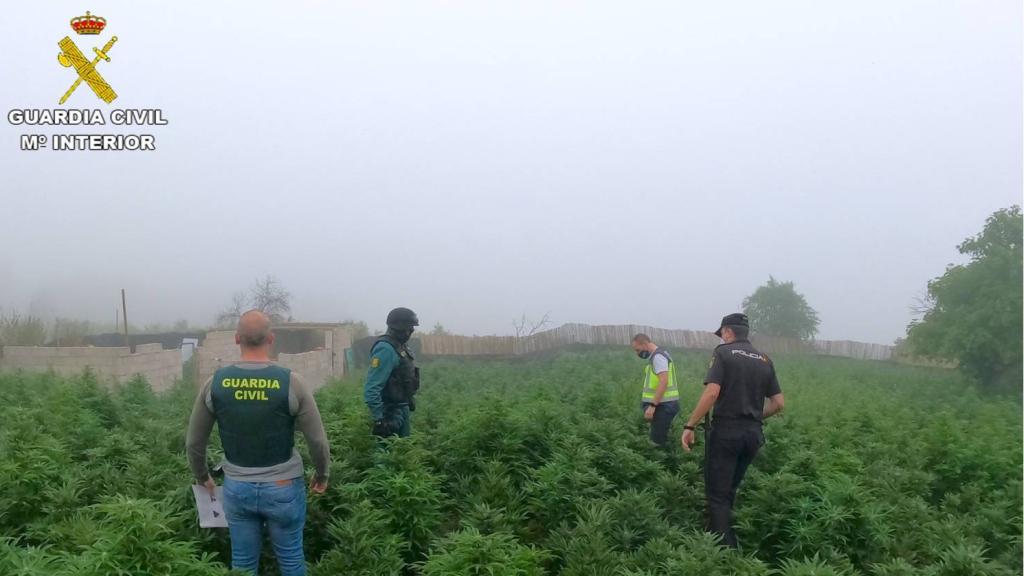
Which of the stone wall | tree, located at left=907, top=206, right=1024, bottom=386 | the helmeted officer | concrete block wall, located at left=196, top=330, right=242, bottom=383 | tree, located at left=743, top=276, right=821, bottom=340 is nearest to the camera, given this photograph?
the helmeted officer

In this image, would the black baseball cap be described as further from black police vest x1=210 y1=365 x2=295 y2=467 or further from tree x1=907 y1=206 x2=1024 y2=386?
tree x1=907 y1=206 x2=1024 y2=386

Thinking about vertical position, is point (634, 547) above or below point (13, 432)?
below

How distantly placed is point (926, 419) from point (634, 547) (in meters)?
8.42

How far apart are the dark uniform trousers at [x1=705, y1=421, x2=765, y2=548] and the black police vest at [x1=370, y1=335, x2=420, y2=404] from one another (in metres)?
2.48

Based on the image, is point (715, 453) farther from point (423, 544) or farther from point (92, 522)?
point (92, 522)

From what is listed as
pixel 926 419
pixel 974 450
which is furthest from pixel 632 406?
pixel 926 419

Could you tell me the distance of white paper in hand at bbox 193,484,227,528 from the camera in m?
4.45

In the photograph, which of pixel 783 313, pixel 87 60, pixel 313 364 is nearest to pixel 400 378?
pixel 87 60

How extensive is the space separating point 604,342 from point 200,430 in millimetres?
38305

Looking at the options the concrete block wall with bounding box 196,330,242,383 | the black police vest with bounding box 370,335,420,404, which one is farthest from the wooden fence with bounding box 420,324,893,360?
the black police vest with bounding box 370,335,420,404

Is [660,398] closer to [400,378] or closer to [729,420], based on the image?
[729,420]

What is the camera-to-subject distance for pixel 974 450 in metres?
8.20

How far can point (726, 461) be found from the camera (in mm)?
5730

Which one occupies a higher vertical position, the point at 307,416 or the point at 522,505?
the point at 307,416
